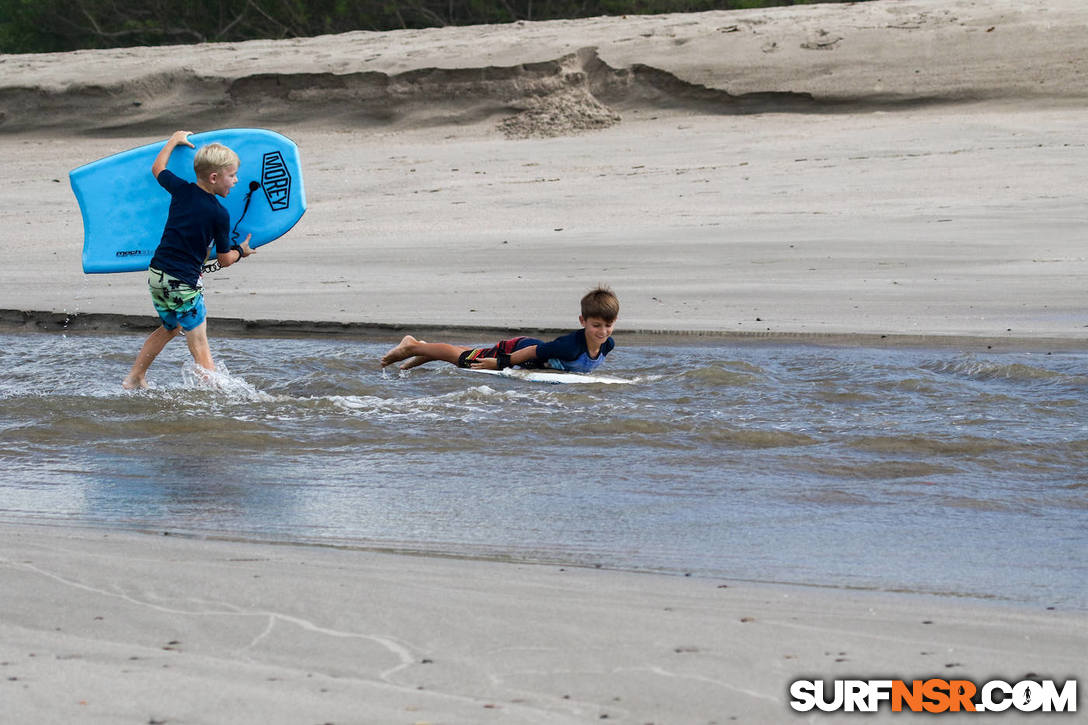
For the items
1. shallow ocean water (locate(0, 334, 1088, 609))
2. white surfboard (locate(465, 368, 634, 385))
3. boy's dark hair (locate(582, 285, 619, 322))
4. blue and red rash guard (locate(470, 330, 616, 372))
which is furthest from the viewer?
blue and red rash guard (locate(470, 330, 616, 372))

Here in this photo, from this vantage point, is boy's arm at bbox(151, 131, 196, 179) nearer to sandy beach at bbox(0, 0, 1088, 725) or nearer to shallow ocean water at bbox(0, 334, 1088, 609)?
shallow ocean water at bbox(0, 334, 1088, 609)

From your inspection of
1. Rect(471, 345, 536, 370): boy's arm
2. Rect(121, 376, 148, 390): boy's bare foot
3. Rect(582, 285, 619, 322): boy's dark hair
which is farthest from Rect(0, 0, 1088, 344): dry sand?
Rect(121, 376, 148, 390): boy's bare foot

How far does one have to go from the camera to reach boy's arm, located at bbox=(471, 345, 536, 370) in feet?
25.0

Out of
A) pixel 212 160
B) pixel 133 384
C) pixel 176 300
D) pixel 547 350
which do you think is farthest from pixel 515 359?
pixel 133 384

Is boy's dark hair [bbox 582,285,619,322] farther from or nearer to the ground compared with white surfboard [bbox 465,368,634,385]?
farther from the ground

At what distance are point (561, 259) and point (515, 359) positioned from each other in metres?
3.22

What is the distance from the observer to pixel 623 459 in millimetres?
5660

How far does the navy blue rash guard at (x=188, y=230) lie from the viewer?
23.0 ft

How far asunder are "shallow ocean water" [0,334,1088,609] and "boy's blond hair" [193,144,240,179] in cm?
113

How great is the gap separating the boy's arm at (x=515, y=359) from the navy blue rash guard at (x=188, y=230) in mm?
1605

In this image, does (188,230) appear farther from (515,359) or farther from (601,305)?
(601,305)

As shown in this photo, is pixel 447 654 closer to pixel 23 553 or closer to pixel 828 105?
pixel 23 553

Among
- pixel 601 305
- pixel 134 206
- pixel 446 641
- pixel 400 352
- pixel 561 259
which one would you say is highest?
pixel 134 206


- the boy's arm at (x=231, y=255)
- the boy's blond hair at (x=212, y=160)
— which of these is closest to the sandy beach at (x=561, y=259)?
the boy's arm at (x=231, y=255)
